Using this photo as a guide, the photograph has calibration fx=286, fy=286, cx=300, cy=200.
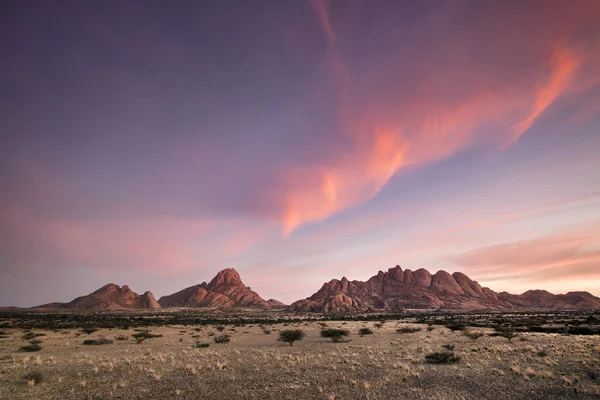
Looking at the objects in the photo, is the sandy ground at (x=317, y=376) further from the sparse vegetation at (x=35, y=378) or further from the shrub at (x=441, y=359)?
the shrub at (x=441, y=359)

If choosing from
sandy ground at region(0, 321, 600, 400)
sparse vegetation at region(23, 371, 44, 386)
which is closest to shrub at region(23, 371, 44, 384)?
sparse vegetation at region(23, 371, 44, 386)

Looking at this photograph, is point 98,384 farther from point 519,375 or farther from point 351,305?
point 351,305

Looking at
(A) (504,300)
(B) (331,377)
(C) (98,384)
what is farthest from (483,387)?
(A) (504,300)

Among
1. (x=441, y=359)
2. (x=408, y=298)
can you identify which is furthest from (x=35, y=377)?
(x=408, y=298)

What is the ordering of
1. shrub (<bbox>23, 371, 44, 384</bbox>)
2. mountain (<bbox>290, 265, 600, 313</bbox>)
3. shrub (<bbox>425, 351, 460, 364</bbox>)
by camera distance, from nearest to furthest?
shrub (<bbox>23, 371, 44, 384</bbox>) < shrub (<bbox>425, 351, 460, 364</bbox>) < mountain (<bbox>290, 265, 600, 313</bbox>)

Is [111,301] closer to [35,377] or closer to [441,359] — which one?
[35,377]

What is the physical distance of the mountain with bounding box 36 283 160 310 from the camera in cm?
16951

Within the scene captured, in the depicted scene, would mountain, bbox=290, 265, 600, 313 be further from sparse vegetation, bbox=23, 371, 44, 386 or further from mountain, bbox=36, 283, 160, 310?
sparse vegetation, bbox=23, 371, 44, 386

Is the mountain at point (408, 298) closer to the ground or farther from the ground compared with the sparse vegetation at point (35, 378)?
farther from the ground

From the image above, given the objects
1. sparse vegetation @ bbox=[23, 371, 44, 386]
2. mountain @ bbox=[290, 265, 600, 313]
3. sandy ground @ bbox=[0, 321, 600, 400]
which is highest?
mountain @ bbox=[290, 265, 600, 313]

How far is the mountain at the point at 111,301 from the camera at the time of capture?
16951 centimetres

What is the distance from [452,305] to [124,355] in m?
177

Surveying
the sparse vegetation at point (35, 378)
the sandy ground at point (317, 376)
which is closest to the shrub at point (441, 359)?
the sandy ground at point (317, 376)

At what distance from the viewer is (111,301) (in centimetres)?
17962
